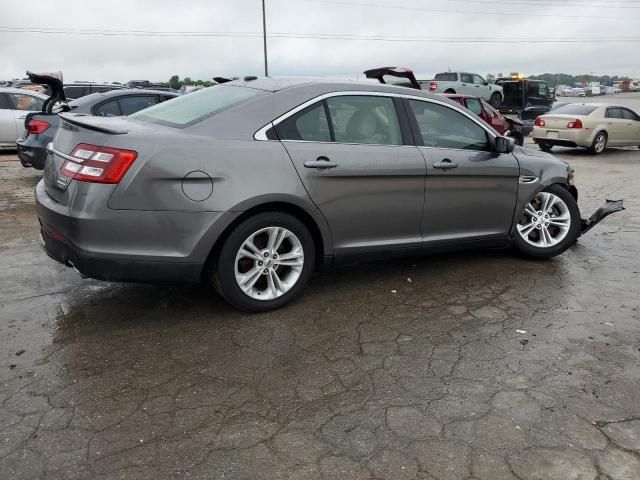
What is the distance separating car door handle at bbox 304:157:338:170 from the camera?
3.83 metres

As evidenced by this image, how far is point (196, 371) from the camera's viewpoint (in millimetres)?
3158

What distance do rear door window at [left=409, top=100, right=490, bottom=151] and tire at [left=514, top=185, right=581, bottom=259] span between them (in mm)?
867

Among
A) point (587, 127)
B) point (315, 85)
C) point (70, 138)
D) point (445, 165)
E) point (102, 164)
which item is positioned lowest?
point (587, 127)

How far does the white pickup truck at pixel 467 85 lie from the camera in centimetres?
2798

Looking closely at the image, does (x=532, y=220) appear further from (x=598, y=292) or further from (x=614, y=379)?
(x=614, y=379)

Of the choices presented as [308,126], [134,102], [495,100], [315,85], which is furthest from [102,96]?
[495,100]

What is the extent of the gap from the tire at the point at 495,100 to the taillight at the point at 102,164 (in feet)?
94.4

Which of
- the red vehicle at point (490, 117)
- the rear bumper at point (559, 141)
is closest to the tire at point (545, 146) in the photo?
the rear bumper at point (559, 141)

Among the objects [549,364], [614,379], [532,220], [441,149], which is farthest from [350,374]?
[532,220]

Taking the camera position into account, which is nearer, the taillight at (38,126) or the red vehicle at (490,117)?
the taillight at (38,126)

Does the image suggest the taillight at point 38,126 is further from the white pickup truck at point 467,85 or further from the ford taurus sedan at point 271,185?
the white pickup truck at point 467,85

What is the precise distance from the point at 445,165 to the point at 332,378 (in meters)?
2.10

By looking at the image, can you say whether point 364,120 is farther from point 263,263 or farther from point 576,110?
point 576,110

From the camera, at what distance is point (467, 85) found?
28.3 m
